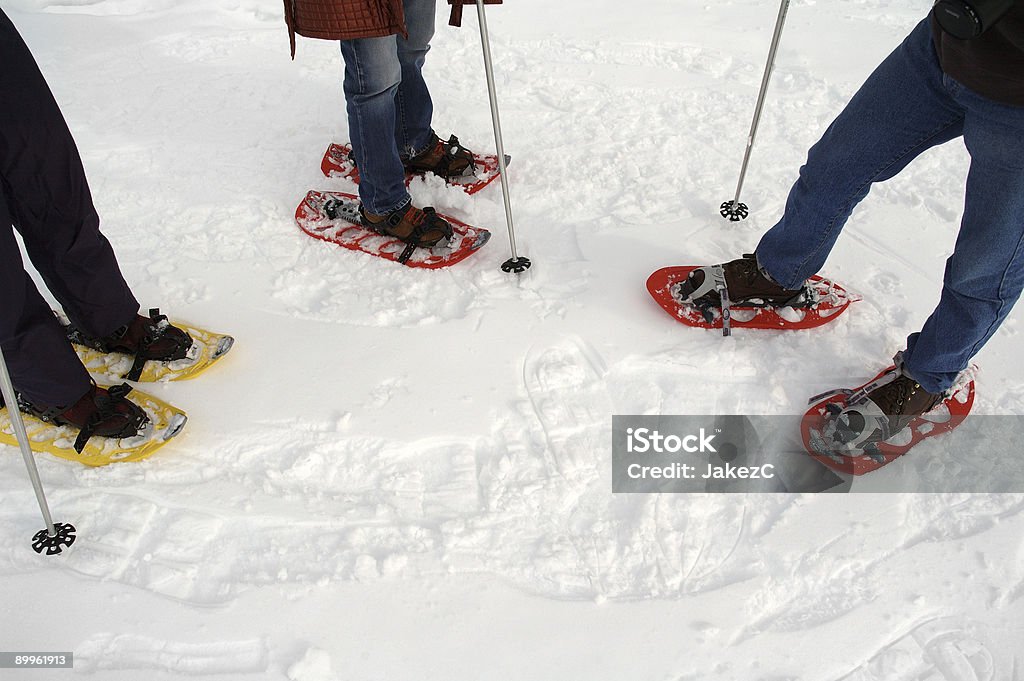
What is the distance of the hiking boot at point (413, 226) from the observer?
2797 mm

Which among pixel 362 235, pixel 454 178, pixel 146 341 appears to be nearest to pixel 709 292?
pixel 454 178

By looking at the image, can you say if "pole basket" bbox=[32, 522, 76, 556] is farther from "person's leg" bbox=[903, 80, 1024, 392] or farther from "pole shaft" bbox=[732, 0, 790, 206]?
"pole shaft" bbox=[732, 0, 790, 206]

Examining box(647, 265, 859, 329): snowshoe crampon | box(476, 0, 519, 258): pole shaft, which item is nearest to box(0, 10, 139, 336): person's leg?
box(476, 0, 519, 258): pole shaft

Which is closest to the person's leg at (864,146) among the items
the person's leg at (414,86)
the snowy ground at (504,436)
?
the snowy ground at (504,436)

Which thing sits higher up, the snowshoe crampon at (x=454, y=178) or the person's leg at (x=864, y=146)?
the person's leg at (x=864, y=146)

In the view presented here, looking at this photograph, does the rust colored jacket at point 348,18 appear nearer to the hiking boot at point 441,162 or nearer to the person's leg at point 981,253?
the hiking boot at point 441,162

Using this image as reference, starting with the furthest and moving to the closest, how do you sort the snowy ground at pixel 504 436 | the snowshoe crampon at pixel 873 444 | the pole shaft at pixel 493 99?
the pole shaft at pixel 493 99
the snowshoe crampon at pixel 873 444
the snowy ground at pixel 504 436

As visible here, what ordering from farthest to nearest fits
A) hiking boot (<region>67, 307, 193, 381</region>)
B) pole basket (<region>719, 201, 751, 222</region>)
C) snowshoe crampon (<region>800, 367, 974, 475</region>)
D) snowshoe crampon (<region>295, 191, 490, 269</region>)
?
pole basket (<region>719, 201, 751, 222</region>) → snowshoe crampon (<region>295, 191, 490, 269</region>) → hiking boot (<region>67, 307, 193, 381</region>) → snowshoe crampon (<region>800, 367, 974, 475</region>)

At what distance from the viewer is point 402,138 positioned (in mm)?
3125

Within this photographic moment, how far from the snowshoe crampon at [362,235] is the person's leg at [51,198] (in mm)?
873

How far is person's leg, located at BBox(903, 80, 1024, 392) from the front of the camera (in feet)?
5.29

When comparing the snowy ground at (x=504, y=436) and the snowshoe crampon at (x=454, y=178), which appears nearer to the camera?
the snowy ground at (x=504, y=436)

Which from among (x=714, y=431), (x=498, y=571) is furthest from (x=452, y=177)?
(x=498, y=571)

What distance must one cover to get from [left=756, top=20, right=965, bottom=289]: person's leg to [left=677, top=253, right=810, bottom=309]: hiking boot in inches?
1.6
